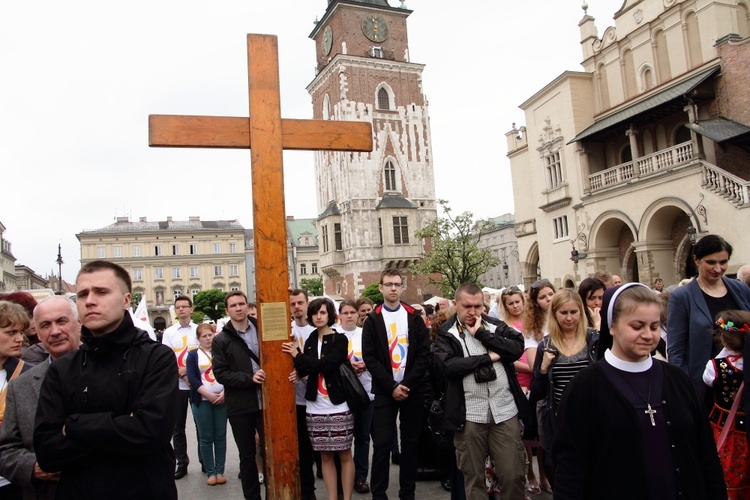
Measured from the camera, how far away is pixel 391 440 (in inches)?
213

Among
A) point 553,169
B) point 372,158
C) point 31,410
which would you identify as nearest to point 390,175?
point 372,158

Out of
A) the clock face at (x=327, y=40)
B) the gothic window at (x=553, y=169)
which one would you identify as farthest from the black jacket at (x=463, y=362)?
the clock face at (x=327, y=40)

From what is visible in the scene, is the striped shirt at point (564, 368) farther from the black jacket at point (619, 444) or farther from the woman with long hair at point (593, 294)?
the black jacket at point (619, 444)

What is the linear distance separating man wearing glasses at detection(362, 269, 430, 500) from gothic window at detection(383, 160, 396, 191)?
47.3 m

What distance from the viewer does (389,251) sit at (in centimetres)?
5116

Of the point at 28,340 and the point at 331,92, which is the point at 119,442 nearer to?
the point at 28,340

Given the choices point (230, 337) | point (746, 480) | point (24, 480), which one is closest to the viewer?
point (24, 480)

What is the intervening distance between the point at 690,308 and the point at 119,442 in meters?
4.11

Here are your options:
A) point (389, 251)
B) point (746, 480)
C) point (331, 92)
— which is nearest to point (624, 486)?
point (746, 480)

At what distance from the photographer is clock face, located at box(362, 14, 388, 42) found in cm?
5388

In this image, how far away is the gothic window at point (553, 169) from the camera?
1096 inches

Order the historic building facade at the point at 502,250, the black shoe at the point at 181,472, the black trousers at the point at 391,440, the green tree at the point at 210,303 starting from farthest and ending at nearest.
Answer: the historic building facade at the point at 502,250 → the green tree at the point at 210,303 → the black shoe at the point at 181,472 → the black trousers at the point at 391,440

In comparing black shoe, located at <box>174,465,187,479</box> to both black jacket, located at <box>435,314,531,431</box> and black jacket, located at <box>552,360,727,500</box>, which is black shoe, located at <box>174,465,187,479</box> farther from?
black jacket, located at <box>552,360,727,500</box>

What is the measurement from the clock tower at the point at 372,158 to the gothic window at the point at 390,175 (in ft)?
0.30
